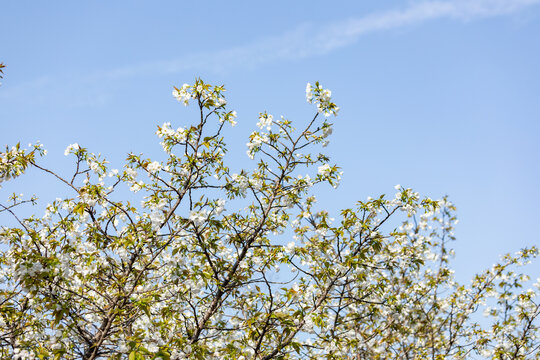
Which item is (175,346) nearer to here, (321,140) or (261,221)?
(261,221)

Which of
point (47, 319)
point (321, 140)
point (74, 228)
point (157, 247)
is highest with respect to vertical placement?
point (321, 140)

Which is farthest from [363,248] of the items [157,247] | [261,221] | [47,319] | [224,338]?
[47,319]

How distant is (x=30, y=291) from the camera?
4910 millimetres

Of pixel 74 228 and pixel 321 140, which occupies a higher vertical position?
pixel 321 140

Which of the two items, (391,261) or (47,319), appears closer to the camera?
(47,319)

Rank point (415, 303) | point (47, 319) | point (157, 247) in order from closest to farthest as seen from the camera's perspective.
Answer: point (157, 247) → point (47, 319) → point (415, 303)

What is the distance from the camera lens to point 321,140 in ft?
23.0

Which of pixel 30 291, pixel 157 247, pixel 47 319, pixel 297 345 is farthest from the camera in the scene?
pixel 47 319

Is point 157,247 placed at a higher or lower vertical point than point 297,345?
higher

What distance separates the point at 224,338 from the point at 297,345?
158 cm

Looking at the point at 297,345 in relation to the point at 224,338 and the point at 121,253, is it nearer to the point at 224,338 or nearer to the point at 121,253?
the point at 224,338

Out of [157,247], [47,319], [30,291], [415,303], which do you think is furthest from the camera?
[415,303]

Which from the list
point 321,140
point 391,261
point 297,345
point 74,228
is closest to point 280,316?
point 297,345

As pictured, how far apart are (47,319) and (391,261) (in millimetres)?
4894
